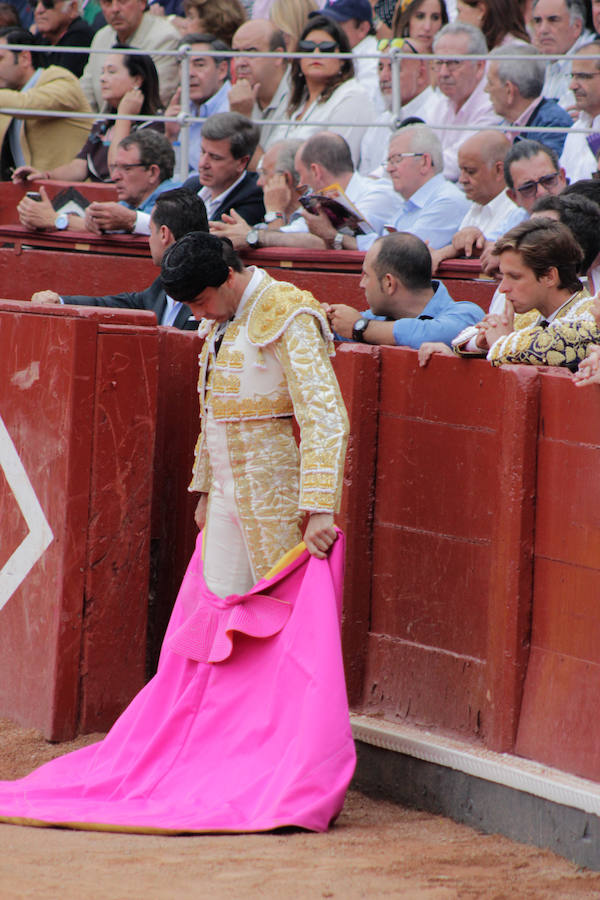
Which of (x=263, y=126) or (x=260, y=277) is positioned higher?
(x=263, y=126)

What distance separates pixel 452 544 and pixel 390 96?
505cm

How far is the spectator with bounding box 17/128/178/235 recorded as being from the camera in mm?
7348

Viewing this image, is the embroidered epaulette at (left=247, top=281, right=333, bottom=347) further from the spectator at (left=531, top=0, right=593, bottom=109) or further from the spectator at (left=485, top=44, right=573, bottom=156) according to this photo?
the spectator at (left=531, top=0, right=593, bottom=109)

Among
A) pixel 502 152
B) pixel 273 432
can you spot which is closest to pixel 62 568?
pixel 273 432

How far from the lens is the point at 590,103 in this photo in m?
6.81

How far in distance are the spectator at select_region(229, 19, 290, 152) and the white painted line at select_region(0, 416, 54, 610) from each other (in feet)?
14.1

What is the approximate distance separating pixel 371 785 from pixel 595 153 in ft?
12.3

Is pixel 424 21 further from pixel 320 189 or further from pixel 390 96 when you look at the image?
pixel 320 189

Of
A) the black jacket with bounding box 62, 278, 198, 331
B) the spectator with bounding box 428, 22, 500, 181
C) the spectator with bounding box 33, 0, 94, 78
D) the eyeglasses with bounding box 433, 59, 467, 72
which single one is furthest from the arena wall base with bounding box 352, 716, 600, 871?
the spectator with bounding box 33, 0, 94, 78

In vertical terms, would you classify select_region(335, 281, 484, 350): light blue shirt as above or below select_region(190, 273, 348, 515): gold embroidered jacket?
above

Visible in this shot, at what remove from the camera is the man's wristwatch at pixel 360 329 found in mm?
4637

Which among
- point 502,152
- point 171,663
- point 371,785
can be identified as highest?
point 502,152

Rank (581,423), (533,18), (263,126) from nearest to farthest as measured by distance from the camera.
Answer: (581,423)
(533,18)
(263,126)

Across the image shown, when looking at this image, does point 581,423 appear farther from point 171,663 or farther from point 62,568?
point 62,568
